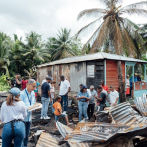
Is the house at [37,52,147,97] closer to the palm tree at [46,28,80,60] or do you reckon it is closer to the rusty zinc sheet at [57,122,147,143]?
the rusty zinc sheet at [57,122,147,143]

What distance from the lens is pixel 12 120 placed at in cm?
308

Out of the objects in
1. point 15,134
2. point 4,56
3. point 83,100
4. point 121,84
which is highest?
point 4,56

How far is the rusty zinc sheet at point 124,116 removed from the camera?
15.3 ft

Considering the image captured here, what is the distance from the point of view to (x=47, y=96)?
6930 mm

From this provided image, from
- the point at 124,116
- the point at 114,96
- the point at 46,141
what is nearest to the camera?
the point at 46,141

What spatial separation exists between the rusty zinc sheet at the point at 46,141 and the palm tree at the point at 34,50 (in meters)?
19.5

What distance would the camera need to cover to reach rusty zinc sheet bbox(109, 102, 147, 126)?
4660mm

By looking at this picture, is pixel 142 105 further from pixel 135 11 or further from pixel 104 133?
pixel 135 11

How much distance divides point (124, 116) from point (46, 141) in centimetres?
242

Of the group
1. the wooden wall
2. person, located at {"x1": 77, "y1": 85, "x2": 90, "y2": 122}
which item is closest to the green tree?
the wooden wall

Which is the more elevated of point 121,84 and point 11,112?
point 121,84

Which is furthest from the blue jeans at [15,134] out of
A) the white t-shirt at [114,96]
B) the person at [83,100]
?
Answer: the white t-shirt at [114,96]

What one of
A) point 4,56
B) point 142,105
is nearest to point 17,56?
point 4,56

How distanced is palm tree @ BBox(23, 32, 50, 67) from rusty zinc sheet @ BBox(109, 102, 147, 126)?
18921mm
